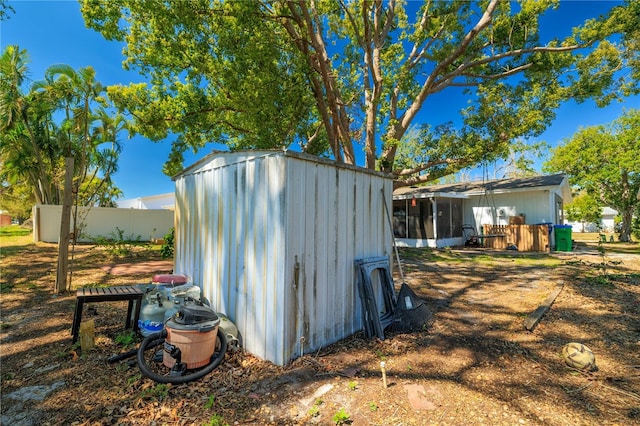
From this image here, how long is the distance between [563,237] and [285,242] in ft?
43.8

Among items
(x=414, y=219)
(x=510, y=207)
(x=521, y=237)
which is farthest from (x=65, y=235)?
(x=510, y=207)

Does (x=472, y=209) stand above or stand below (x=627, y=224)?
above

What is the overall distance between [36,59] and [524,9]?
1711 centimetres

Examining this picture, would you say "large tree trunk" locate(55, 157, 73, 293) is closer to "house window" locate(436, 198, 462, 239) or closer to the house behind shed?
the house behind shed

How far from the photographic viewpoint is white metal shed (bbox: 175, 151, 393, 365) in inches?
113

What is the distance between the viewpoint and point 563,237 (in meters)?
11.6

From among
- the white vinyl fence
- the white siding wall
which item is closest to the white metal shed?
the white vinyl fence

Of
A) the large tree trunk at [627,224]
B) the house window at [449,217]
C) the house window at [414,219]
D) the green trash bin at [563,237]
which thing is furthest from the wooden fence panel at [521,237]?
the large tree trunk at [627,224]

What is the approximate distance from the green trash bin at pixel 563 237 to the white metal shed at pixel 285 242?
11.4 metres

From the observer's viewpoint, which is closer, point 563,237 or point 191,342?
point 191,342

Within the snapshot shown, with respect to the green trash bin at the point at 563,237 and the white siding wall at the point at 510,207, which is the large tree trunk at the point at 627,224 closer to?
the white siding wall at the point at 510,207

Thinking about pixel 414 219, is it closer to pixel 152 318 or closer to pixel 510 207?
pixel 510 207

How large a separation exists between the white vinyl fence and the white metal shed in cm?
1173

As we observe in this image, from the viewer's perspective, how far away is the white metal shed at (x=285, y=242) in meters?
2.86
